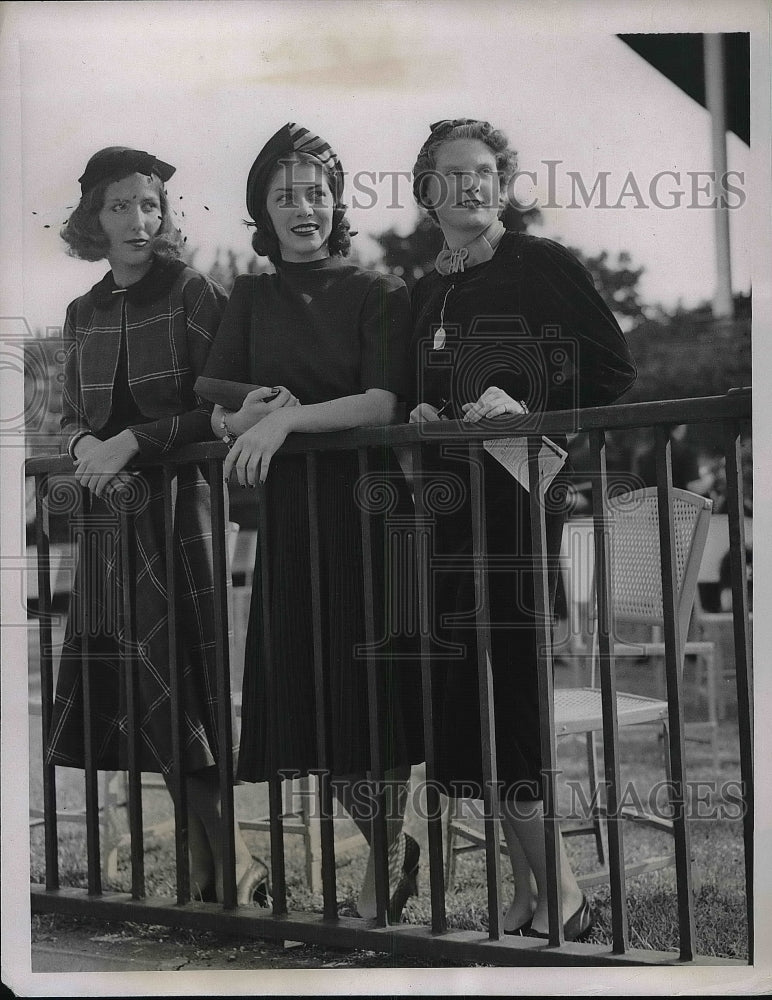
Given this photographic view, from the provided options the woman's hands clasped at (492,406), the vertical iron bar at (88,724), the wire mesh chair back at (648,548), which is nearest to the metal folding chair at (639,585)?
the wire mesh chair back at (648,548)

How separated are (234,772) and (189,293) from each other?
1.33 metres

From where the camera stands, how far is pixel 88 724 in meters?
2.86

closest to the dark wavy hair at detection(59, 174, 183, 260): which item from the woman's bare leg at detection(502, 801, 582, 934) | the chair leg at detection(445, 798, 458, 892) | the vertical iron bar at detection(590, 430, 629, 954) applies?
the vertical iron bar at detection(590, 430, 629, 954)

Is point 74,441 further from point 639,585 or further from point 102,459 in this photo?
point 639,585

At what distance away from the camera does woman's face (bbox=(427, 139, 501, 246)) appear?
257cm

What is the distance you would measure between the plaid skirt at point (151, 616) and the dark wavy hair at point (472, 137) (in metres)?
1.04

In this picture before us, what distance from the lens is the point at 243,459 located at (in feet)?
8.83

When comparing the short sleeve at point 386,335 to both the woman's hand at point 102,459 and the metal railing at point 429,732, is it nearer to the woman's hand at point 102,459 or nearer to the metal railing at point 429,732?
the metal railing at point 429,732

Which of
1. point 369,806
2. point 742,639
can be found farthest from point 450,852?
point 742,639

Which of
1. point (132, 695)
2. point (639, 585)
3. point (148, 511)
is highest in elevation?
point (148, 511)

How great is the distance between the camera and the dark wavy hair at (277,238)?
264cm

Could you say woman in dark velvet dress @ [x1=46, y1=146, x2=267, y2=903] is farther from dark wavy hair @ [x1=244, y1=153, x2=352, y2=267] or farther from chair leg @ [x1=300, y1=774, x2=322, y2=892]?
chair leg @ [x1=300, y1=774, x2=322, y2=892]

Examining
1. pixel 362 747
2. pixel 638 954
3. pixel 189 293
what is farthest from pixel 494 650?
pixel 189 293

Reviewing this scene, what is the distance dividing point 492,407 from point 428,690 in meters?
0.73
